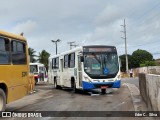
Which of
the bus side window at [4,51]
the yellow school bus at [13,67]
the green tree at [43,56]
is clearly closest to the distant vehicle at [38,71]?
the yellow school bus at [13,67]

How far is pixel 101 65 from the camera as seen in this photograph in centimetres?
2233

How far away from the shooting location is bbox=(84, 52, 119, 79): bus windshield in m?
22.3

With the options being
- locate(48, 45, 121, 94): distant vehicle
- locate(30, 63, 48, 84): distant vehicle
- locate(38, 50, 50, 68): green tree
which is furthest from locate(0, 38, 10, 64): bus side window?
locate(38, 50, 50, 68): green tree

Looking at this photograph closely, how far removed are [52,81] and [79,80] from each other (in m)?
10.4

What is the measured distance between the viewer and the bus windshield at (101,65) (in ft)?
73.1

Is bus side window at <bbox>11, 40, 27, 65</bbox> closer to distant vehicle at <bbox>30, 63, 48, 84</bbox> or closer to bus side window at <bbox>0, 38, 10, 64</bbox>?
bus side window at <bbox>0, 38, 10, 64</bbox>

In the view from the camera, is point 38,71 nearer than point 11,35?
No

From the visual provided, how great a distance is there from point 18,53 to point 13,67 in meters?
0.97

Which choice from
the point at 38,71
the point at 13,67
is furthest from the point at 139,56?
the point at 13,67

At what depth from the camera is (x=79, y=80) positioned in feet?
75.9

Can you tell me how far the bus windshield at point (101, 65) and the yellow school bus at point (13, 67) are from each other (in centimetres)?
667

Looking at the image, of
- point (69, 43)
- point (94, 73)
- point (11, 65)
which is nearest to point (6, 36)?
point (11, 65)

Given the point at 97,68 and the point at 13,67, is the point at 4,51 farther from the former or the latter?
the point at 97,68

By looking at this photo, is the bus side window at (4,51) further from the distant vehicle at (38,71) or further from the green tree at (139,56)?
the green tree at (139,56)
